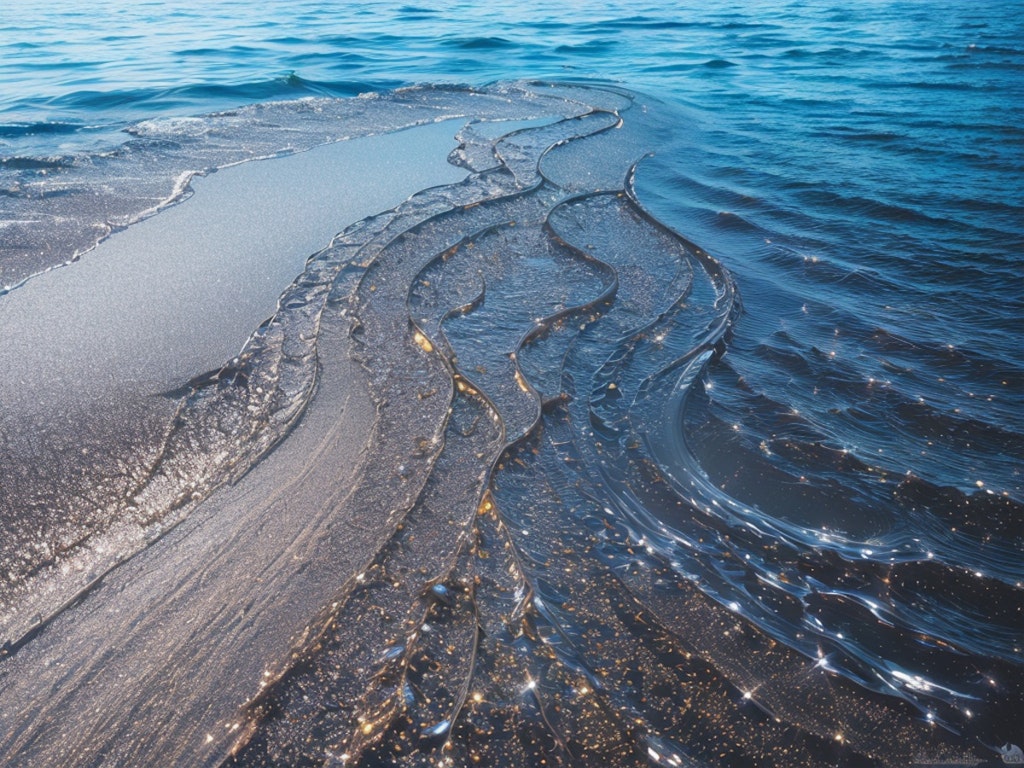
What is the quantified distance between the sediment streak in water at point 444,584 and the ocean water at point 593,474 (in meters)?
0.01

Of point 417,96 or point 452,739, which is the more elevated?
point 452,739

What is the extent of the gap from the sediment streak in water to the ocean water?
0.04 feet

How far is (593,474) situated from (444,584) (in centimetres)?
80

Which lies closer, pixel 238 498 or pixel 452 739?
pixel 452 739

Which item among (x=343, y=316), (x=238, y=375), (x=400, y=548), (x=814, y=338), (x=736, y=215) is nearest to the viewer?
(x=400, y=548)

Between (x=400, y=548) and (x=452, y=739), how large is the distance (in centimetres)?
73

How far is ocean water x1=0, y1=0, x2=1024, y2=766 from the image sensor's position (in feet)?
6.28

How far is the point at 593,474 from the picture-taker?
2770mm

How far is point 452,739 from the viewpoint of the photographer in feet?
6.04

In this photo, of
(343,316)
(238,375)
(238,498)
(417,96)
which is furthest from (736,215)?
(417,96)

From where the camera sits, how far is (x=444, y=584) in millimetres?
2271

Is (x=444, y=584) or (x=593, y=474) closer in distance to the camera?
(x=444, y=584)

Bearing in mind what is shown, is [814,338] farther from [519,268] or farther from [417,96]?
[417,96]

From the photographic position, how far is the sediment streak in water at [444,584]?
1868 mm
